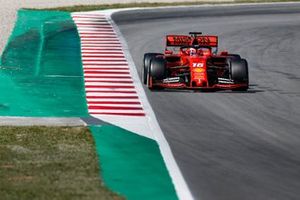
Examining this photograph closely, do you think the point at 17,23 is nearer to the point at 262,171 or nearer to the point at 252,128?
the point at 252,128

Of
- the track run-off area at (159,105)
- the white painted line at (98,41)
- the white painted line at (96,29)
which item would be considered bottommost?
the white painted line at (96,29)

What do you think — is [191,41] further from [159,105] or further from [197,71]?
[159,105]

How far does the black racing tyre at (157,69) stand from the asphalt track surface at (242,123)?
0.42m

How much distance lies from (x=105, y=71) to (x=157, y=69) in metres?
3.94

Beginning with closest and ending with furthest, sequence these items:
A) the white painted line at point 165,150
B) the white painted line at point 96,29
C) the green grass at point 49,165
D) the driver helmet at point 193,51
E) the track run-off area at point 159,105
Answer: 1. the green grass at point 49,165
2. the white painted line at point 165,150
3. the track run-off area at point 159,105
4. the driver helmet at point 193,51
5. the white painted line at point 96,29

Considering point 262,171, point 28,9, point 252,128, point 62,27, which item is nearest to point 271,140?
point 252,128

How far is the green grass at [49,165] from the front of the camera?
13.6 meters

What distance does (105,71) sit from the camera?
1113 inches

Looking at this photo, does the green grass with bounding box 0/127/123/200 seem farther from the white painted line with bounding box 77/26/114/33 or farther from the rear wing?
the white painted line with bounding box 77/26/114/33

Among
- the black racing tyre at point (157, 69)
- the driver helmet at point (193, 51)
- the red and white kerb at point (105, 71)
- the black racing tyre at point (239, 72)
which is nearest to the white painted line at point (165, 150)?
the red and white kerb at point (105, 71)

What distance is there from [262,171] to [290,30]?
1069 inches

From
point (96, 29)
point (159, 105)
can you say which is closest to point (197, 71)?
point (159, 105)

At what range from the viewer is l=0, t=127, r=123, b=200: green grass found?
13625mm

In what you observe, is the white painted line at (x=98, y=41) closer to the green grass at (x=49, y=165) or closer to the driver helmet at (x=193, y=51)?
the driver helmet at (x=193, y=51)
